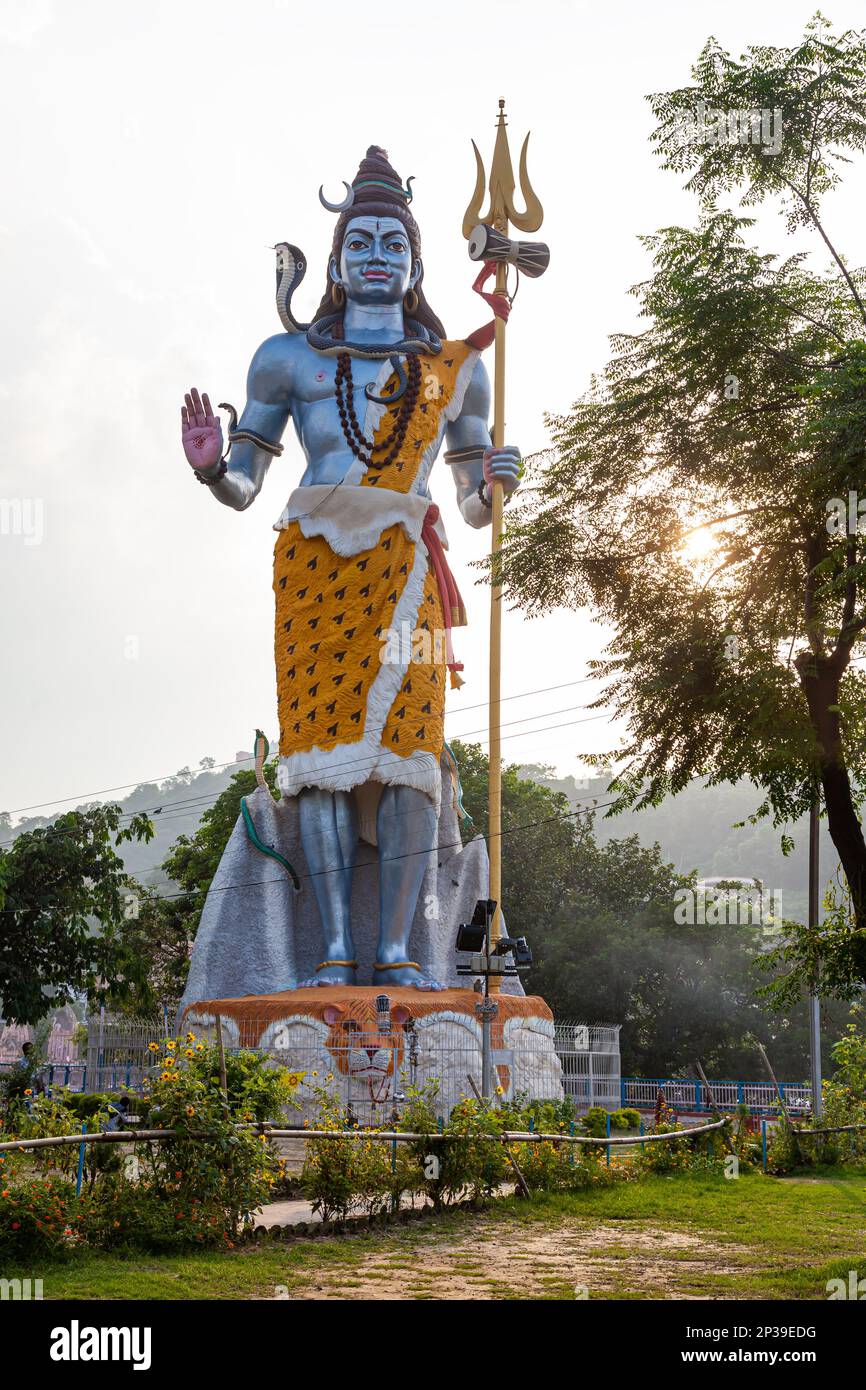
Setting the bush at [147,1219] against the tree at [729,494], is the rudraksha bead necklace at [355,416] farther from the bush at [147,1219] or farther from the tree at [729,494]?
the bush at [147,1219]

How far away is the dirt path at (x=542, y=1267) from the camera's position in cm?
750

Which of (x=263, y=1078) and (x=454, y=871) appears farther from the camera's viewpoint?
(x=454, y=871)

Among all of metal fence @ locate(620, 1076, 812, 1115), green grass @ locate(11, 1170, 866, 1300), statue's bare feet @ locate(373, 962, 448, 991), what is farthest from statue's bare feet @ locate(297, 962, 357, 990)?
metal fence @ locate(620, 1076, 812, 1115)

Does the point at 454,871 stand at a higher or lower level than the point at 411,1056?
higher

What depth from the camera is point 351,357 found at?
19.2 m

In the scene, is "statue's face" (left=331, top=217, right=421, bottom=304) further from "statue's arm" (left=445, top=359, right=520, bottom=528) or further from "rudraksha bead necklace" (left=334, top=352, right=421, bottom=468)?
"statue's arm" (left=445, top=359, right=520, bottom=528)

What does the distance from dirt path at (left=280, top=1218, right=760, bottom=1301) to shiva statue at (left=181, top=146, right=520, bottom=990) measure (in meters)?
8.13

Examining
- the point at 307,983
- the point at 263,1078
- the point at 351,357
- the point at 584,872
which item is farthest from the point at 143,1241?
the point at 584,872

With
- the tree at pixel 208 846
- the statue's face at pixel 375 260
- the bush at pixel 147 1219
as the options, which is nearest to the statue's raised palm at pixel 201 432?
the statue's face at pixel 375 260

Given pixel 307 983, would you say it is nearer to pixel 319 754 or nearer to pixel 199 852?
pixel 319 754

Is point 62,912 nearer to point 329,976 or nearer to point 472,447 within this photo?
point 329,976

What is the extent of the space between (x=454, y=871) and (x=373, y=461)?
230 inches

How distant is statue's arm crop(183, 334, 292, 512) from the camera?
19445 millimetres
